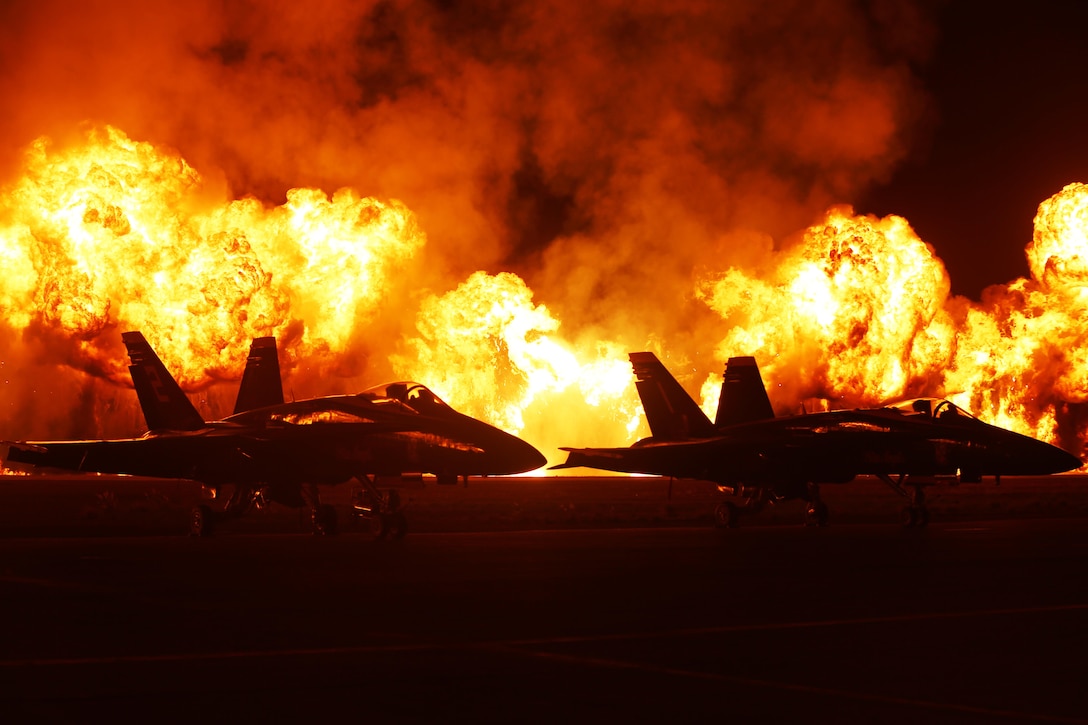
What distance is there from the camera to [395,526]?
25312 mm

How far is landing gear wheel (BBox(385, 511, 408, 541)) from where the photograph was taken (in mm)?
25234

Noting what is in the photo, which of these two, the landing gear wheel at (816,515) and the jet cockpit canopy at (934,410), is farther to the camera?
the jet cockpit canopy at (934,410)

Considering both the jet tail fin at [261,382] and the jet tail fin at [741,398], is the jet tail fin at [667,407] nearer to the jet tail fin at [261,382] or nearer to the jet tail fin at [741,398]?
the jet tail fin at [741,398]

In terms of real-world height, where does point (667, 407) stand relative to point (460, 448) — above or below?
above

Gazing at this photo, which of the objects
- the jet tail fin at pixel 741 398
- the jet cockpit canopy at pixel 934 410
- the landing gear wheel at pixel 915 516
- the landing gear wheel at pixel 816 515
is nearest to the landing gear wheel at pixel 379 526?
the landing gear wheel at pixel 816 515

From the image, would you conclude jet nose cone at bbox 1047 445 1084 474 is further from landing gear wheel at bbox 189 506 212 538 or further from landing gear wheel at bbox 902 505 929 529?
landing gear wheel at bbox 189 506 212 538

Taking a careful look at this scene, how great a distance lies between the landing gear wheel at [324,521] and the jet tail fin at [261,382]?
26.8ft

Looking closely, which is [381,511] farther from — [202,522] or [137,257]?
[137,257]

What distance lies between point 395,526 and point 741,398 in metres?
13.8


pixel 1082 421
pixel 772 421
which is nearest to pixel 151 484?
pixel 772 421

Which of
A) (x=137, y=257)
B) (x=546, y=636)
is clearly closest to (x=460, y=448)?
(x=546, y=636)

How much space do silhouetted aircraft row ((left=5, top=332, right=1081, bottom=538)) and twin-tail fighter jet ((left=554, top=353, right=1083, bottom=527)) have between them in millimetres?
31

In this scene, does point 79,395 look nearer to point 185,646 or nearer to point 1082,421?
point 1082,421

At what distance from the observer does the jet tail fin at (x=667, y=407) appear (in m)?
35.5
